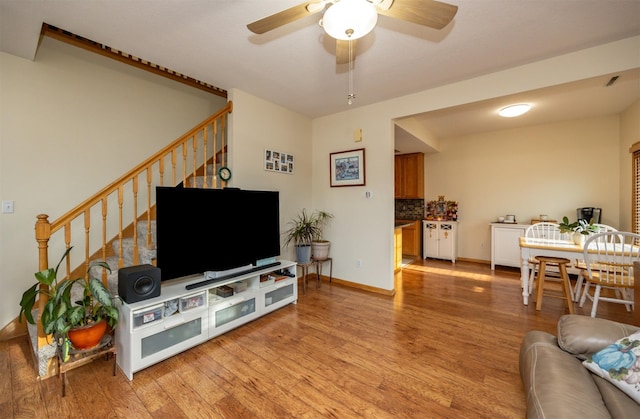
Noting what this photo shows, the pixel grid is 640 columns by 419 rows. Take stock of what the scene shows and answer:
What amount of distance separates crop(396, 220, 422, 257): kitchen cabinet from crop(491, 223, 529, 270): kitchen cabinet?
1.30 m

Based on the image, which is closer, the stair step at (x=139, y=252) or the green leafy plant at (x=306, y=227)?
the stair step at (x=139, y=252)

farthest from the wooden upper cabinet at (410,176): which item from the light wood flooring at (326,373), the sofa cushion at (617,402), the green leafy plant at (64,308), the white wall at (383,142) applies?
the green leafy plant at (64,308)

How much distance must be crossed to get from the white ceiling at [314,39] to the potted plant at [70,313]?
173 cm

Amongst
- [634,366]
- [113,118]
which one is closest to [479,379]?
[634,366]

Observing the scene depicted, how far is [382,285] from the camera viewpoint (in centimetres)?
338

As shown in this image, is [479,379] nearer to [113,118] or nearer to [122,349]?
[122,349]

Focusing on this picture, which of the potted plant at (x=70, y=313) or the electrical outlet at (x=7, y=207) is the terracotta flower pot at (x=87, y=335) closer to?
the potted plant at (x=70, y=313)

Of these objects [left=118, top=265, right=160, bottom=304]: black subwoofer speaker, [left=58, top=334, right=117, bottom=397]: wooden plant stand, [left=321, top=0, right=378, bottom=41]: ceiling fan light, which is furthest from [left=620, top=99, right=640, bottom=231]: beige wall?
[left=58, top=334, right=117, bottom=397]: wooden plant stand

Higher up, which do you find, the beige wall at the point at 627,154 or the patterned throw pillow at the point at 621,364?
the beige wall at the point at 627,154

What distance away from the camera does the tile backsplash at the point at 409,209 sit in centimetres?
558

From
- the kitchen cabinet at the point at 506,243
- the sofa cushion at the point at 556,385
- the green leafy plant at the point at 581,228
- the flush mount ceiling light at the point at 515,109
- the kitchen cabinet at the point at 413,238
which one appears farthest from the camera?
the kitchen cabinet at the point at 413,238

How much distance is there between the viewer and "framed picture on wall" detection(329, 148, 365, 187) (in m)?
3.53

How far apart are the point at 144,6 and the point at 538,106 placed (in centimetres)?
442

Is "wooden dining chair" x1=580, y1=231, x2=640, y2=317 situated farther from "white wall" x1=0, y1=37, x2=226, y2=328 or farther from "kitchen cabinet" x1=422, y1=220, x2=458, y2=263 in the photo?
"white wall" x1=0, y1=37, x2=226, y2=328
